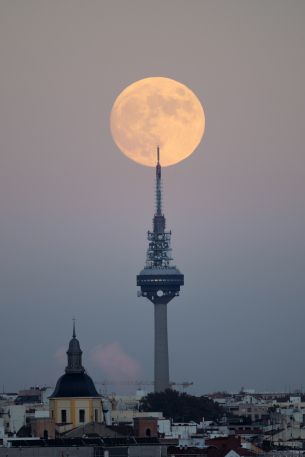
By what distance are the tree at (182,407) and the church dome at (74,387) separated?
37298 millimetres

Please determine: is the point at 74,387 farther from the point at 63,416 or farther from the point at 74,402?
the point at 63,416

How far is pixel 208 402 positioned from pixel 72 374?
51.9m

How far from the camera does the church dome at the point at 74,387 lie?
469 ft

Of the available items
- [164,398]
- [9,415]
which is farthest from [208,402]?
[9,415]

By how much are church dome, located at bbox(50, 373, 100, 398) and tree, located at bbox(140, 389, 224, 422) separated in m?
37.3

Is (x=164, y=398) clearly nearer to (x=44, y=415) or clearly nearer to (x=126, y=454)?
(x=44, y=415)

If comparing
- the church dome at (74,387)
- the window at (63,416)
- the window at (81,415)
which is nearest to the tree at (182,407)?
the church dome at (74,387)

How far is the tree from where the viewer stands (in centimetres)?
18612

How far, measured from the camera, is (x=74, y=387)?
143625 mm

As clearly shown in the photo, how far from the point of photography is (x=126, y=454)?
107750mm

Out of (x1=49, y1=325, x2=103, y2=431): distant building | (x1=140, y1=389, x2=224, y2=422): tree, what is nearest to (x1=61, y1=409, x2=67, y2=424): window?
(x1=49, y1=325, x2=103, y2=431): distant building

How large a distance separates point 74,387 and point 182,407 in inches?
1863

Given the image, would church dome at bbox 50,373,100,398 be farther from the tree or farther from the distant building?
the tree

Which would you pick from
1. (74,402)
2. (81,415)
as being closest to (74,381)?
(74,402)
